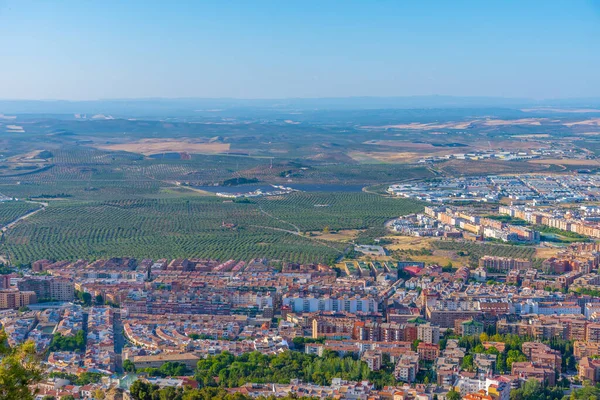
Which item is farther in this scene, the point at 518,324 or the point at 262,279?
the point at 262,279

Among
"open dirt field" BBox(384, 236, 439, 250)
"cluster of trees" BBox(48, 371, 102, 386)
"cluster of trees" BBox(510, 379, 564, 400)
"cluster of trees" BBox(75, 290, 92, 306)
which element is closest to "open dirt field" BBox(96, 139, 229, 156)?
"open dirt field" BBox(384, 236, 439, 250)

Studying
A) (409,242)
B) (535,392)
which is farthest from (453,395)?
(409,242)

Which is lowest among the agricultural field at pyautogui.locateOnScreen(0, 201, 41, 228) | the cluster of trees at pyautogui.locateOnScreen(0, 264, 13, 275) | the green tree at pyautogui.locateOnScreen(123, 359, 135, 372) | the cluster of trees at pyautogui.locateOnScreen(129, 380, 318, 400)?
the agricultural field at pyautogui.locateOnScreen(0, 201, 41, 228)

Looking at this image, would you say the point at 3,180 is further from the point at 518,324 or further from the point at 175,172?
the point at 518,324

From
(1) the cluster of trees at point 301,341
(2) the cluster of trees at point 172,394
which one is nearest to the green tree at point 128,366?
(2) the cluster of trees at point 172,394

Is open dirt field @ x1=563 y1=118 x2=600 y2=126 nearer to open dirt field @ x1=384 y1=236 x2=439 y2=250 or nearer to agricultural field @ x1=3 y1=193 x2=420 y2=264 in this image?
agricultural field @ x1=3 y1=193 x2=420 y2=264

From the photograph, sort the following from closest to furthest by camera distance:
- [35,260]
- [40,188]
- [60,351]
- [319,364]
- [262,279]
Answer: [319,364] → [60,351] → [262,279] → [35,260] → [40,188]

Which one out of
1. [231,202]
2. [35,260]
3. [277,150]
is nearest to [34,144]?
[277,150]

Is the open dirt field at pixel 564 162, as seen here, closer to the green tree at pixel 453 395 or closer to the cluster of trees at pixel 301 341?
the cluster of trees at pixel 301 341
